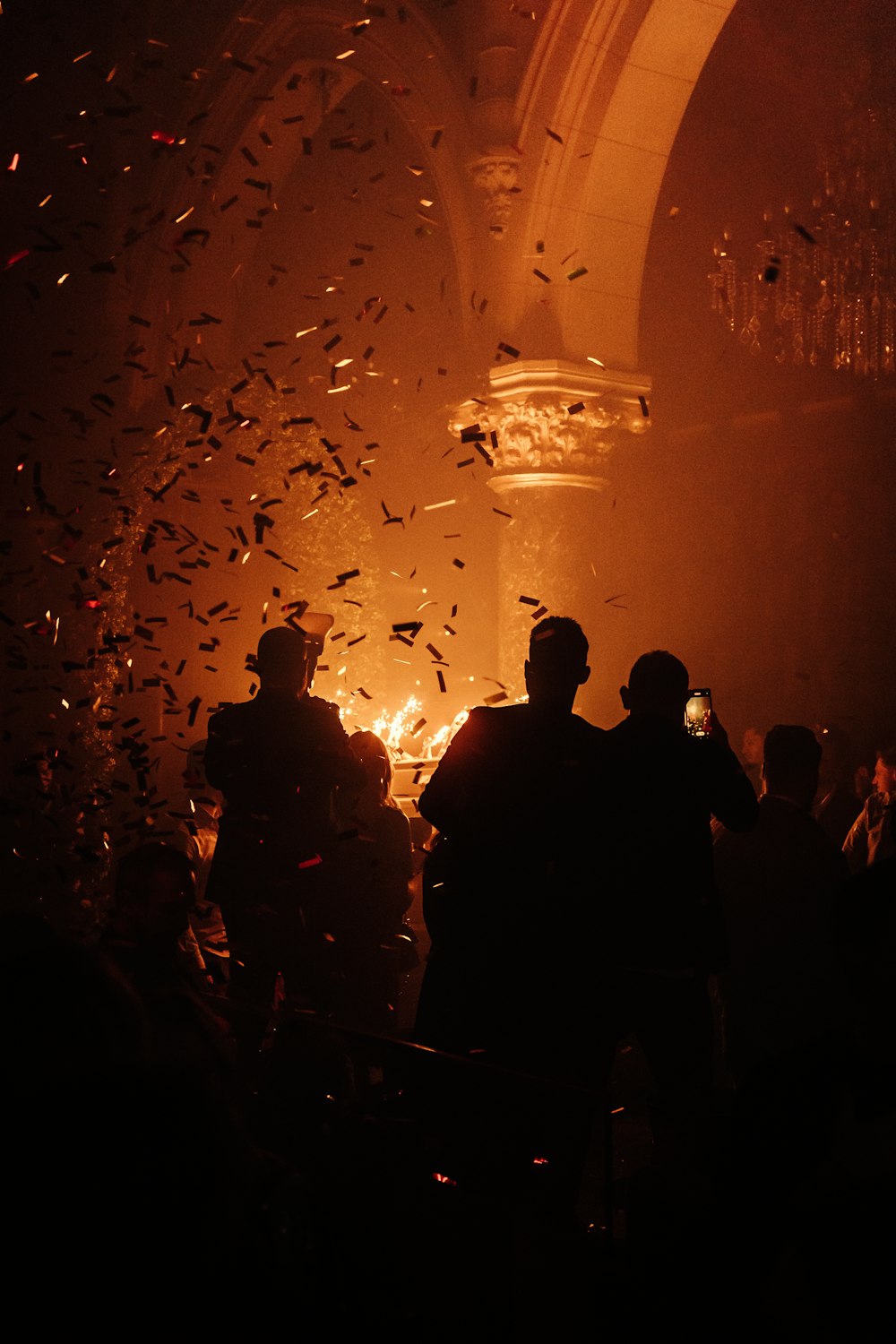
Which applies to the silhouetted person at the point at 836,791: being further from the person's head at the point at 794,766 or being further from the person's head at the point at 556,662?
the person's head at the point at 556,662

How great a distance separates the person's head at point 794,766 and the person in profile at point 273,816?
118 cm

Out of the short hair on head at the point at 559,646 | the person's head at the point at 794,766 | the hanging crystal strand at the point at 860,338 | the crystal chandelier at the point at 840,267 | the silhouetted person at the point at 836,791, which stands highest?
the crystal chandelier at the point at 840,267

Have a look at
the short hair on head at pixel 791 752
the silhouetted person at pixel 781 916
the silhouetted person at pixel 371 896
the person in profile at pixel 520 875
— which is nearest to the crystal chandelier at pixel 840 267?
the silhouetted person at pixel 371 896

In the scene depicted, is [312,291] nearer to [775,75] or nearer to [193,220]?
[193,220]

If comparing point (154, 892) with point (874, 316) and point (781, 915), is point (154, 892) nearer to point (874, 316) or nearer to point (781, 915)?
point (781, 915)

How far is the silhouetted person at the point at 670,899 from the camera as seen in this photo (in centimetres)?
311

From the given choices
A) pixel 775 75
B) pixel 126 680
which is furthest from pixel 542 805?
pixel 775 75

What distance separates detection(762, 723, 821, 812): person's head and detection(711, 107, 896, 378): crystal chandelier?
4.50 m

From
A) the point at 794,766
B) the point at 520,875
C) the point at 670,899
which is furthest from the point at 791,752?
the point at 520,875

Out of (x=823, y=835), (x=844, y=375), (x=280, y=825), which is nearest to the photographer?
(x=823, y=835)

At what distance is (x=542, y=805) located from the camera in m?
3.18

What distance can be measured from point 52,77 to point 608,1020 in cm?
847

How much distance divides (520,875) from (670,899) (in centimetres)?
34

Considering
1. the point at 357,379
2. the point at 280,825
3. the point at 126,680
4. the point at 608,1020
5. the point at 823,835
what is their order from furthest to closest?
1. the point at 357,379
2. the point at 126,680
3. the point at 280,825
4. the point at 823,835
5. the point at 608,1020
